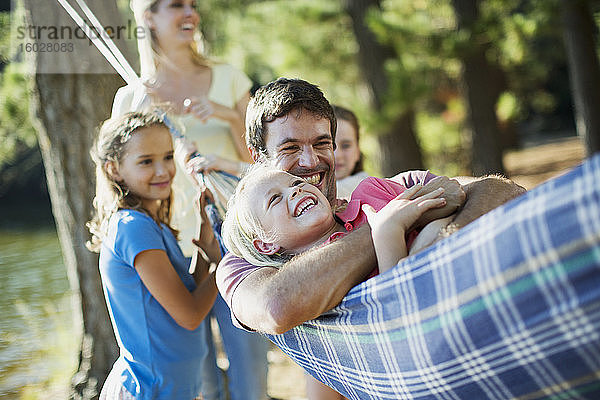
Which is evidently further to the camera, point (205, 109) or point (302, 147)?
point (205, 109)

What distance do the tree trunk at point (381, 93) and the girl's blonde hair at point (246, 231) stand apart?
5110 millimetres

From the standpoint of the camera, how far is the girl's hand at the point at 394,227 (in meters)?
1.46

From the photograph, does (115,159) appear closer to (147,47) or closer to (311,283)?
(147,47)

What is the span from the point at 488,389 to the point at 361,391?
15.8 inches

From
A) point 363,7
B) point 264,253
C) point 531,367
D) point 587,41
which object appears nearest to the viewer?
point 531,367

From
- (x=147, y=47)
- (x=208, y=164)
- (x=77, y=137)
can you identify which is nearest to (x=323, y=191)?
(x=208, y=164)

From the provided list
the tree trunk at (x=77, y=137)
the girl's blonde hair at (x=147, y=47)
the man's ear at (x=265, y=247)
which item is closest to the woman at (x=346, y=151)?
the girl's blonde hair at (x=147, y=47)

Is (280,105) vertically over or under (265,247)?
over

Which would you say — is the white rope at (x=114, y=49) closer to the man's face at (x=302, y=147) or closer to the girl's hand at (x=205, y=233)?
the girl's hand at (x=205, y=233)

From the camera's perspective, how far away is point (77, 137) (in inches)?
125

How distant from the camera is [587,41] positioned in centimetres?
619

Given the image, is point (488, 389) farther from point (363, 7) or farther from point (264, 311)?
point (363, 7)

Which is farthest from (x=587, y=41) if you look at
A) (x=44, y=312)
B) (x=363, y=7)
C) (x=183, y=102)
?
(x=44, y=312)

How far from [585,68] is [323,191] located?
17.1 feet
